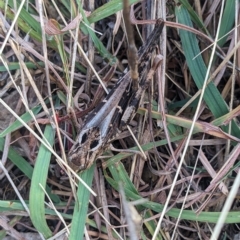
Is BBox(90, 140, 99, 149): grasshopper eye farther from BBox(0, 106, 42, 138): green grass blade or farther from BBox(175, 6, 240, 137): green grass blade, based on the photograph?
BBox(175, 6, 240, 137): green grass blade

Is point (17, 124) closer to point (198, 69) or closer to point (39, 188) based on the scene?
point (39, 188)

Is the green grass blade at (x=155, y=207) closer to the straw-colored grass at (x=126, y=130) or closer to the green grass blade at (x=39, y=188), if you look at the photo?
the straw-colored grass at (x=126, y=130)

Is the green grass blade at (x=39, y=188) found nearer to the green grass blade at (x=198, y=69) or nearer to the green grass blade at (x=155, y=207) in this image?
the green grass blade at (x=155, y=207)

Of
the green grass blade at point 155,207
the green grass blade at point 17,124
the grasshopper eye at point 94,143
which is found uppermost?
the green grass blade at point 17,124

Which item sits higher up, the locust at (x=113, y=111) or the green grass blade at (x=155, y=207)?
→ the locust at (x=113, y=111)

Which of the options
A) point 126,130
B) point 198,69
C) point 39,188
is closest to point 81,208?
point 39,188

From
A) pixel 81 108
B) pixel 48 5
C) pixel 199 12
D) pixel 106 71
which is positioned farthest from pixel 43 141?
pixel 199 12

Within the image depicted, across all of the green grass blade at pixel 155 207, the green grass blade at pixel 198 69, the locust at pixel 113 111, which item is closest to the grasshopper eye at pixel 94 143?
the locust at pixel 113 111

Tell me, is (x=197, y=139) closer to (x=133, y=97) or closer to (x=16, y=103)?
(x=133, y=97)
